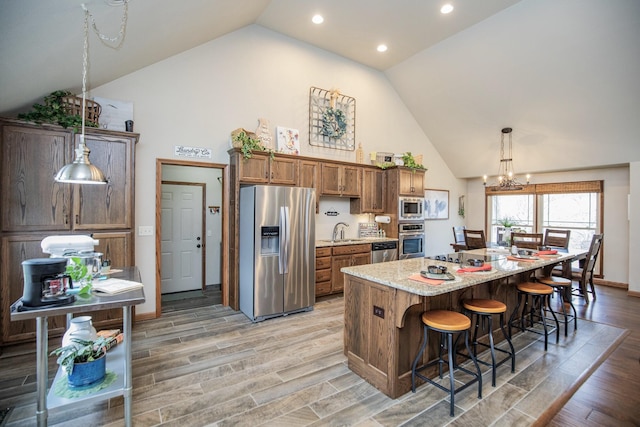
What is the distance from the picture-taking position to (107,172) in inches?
135

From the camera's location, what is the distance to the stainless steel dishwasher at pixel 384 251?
5.56 meters

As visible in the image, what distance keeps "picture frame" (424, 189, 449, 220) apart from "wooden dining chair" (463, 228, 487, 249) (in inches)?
75.6

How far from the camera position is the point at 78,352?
194 cm

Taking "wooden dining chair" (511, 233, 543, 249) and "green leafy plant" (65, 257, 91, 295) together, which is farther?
"wooden dining chair" (511, 233, 543, 249)

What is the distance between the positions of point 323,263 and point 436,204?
4171 millimetres

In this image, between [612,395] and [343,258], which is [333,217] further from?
[612,395]

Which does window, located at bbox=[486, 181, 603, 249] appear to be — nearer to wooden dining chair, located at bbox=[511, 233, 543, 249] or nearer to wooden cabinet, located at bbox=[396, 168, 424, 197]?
wooden dining chair, located at bbox=[511, 233, 543, 249]

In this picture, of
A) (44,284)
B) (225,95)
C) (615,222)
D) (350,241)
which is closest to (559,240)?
(615,222)

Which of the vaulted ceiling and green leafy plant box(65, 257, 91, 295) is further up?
the vaulted ceiling

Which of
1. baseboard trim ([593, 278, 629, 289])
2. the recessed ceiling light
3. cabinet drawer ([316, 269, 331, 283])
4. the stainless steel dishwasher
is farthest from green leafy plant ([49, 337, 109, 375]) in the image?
baseboard trim ([593, 278, 629, 289])

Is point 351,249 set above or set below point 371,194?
below

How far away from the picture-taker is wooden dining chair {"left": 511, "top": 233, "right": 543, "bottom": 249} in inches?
196

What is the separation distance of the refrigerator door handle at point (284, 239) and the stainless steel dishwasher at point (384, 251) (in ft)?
6.37

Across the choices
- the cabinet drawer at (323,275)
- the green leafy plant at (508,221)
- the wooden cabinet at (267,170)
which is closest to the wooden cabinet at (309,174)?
the wooden cabinet at (267,170)
